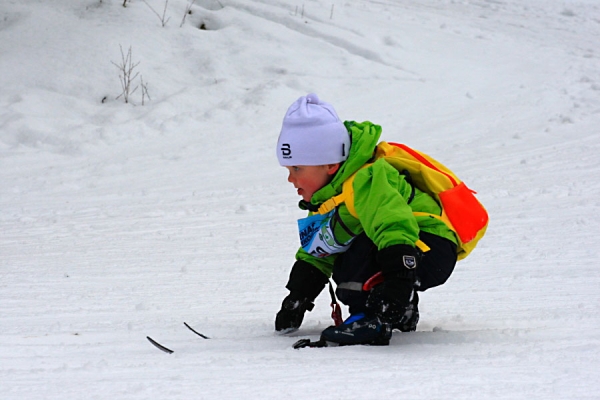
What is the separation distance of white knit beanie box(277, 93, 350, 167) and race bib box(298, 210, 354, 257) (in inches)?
8.2

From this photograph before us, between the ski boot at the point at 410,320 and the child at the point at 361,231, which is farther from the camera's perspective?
the ski boot at the point at 410,320

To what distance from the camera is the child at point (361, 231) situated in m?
2.37

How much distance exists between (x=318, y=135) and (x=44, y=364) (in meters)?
1.17

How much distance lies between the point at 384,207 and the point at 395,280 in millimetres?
232

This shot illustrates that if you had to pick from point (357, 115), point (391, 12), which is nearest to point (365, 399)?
point (357, 115)

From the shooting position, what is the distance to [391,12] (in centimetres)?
1071

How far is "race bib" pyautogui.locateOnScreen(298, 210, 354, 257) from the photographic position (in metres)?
2.70

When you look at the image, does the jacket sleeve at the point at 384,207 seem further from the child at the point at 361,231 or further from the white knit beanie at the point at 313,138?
the white knit beanie at the point at 313,138

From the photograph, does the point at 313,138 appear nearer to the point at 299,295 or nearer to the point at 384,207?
the point at 384,207

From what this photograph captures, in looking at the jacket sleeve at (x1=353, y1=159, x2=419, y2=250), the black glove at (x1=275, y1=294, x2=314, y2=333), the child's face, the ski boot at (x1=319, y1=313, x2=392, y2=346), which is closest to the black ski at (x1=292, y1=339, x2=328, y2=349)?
the ski boot at (x1=319, y1=313, x2=392, y2=346)

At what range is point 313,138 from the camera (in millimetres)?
2650

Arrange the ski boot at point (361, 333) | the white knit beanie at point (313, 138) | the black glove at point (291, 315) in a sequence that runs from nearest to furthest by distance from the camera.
Result: the ski boot at point (361, 333), the white knit beanie at point (313, 138), the black glove at point (291, 315)

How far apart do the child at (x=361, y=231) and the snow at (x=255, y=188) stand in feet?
0.43

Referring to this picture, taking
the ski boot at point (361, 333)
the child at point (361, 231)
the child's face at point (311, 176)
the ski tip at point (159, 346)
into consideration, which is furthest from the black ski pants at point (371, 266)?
the ski tip at point (159, 346)
